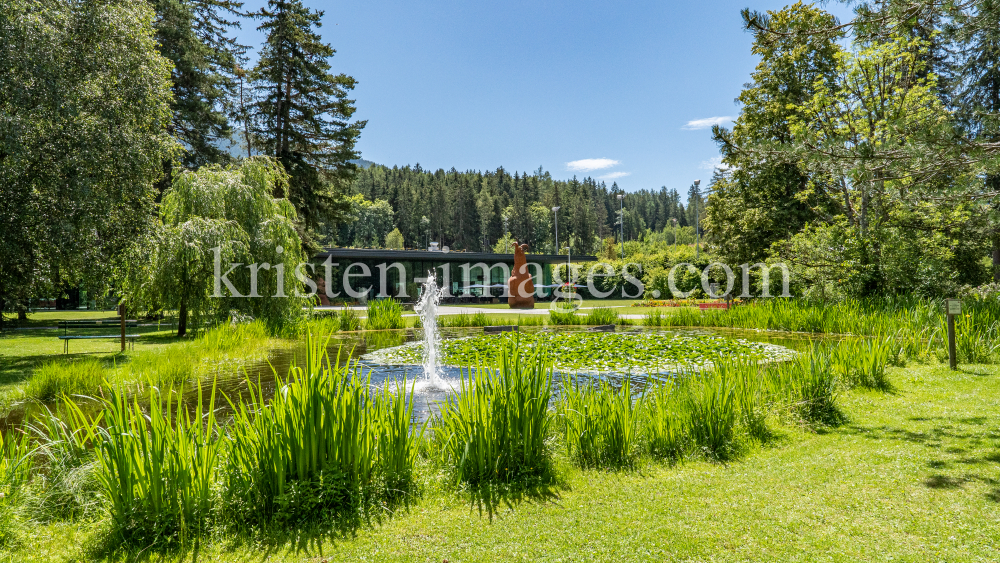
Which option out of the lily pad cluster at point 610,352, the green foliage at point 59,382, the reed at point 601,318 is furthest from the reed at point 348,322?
the green foliage at point 59,382

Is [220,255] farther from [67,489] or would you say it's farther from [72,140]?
[67,489]

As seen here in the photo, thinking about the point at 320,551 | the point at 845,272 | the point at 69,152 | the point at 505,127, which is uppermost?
the point at 505,127

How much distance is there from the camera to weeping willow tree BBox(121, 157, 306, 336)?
11.6m

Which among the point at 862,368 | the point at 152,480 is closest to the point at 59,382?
the point at 152,480

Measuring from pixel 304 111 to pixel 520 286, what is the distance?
45.5ft

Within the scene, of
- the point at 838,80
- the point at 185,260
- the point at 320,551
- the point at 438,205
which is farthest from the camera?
the point at 438,205

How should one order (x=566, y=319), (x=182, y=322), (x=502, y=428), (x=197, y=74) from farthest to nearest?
(x=197, y=74) < (x=566, y=319) < (x=182, y=322) < (x=502, y=428)

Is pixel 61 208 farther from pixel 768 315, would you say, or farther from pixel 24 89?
pixel 768 315

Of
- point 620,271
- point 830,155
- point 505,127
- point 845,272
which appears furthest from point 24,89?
point 620,271

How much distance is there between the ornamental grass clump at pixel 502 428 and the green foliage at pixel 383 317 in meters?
12.8

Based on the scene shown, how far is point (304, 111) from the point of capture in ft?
69.4

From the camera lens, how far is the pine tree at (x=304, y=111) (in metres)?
20.3

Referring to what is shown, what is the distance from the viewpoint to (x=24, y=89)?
871 cm

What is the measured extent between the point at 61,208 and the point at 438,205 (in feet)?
241
